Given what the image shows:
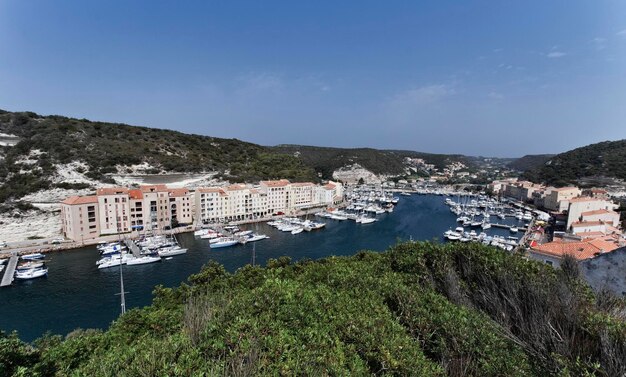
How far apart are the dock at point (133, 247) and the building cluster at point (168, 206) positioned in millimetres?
4445

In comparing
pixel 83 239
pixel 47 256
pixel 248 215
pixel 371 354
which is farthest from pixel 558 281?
pixel 248 215

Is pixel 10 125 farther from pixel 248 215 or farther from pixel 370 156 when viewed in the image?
pixel 370 156

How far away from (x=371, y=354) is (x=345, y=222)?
39609mm

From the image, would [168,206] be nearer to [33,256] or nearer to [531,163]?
[33,256]

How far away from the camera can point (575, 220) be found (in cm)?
3662

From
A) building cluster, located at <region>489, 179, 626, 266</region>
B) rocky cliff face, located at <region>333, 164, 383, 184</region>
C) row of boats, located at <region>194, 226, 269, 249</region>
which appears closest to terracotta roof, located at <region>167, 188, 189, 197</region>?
row of boats, located at <region>194, 226, 269, 249</region>

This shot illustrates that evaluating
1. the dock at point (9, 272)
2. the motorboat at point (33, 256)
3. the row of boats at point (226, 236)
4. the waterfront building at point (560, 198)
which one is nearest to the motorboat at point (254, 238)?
the row of boats at point (226, 236)

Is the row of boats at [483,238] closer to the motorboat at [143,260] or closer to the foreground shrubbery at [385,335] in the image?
the foreground shrubbery at [385,335]

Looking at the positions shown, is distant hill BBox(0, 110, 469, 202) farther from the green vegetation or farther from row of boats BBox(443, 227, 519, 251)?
row of boats BBox(443, 227, 519, 251)

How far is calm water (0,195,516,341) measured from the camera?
17031mm

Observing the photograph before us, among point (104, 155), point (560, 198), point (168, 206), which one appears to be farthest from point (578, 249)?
point (104, 155)

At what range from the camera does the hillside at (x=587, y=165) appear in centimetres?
6375

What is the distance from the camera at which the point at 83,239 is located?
30469mm

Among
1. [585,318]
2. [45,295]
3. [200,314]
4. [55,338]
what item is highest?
[585,318]
